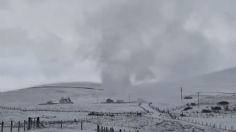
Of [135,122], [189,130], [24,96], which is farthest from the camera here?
[24,96]

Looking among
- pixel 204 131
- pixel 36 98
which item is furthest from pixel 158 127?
pixel 36 98

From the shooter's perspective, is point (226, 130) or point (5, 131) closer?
point (5, 131)

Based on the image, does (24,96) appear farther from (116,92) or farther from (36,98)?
(116,92)

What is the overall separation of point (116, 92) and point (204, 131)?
115036 millimetres

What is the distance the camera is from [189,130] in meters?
49.5

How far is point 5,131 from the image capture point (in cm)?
4581

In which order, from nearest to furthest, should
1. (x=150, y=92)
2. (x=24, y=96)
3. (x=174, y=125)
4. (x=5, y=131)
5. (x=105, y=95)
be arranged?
1. (x=5, y=131)
2. (x=174, y=125)
3. (x=105, y=95)
4. (x=24, y=96)
5. (x=150, y=92)

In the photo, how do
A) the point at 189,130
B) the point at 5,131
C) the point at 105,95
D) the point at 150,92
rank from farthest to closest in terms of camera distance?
the point at 150,92 < the point at 105,95 < the point at 189,130 < the point at 5,131

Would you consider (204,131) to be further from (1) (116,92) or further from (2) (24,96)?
(2) (24,96)

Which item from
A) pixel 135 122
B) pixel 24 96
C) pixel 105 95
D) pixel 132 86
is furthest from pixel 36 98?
pixel 135 122

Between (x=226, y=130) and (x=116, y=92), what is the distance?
11272 cm

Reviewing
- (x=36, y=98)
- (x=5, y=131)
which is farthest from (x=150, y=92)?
(x=5, y=131)

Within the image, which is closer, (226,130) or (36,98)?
(226,130)

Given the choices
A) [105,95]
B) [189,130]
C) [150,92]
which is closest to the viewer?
[189,130]
